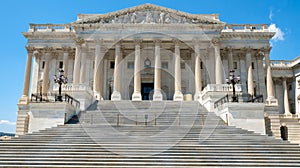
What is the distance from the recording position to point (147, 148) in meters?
13.0

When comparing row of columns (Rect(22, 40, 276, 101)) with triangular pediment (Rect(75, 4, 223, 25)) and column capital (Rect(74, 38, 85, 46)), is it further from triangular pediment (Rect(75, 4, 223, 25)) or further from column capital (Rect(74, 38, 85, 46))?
triangular pediment (Rect(75, 4, 223, 25))

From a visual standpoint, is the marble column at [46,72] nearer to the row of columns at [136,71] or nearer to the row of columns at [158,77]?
the row of columns at [136,71]

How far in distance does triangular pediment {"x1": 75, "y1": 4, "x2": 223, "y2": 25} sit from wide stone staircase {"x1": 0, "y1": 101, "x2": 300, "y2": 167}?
18180 mm

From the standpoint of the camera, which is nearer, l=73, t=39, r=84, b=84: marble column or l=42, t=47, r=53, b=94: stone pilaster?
l=73, t=39, r=84, b=84: marble column

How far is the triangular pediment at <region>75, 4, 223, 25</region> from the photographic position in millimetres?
33969

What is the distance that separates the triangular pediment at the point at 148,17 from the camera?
111ft

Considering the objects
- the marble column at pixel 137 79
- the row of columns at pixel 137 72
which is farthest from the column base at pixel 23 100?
the marble column at pixel 137 79

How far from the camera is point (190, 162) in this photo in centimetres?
1155

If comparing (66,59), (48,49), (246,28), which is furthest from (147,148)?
(246,28)

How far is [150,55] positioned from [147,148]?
26444mm

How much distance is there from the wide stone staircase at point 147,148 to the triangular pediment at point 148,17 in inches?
716

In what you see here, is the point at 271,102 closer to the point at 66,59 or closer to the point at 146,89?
the point at 146,89

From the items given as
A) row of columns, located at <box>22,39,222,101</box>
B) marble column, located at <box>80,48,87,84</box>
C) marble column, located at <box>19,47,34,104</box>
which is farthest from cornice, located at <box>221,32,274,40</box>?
marble column, located at <box>19,47,34,104</box>

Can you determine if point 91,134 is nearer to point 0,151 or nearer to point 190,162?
point 0,151
